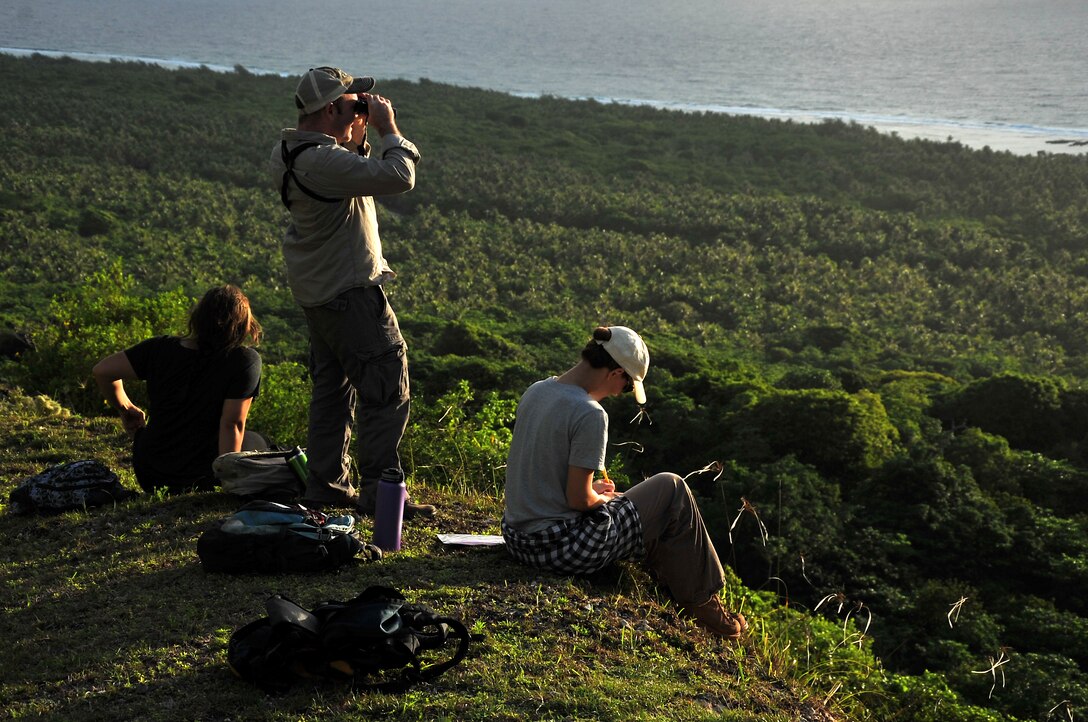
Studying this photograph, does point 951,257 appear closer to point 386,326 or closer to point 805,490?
point 805,490

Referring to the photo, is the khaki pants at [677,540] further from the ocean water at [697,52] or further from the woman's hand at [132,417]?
the ocean water at [697,52]

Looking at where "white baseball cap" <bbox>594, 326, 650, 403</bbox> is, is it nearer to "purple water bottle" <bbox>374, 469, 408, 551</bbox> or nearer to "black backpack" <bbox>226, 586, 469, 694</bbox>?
"purple water bottle" <bbox>374, 469, 408, 551</bbox>

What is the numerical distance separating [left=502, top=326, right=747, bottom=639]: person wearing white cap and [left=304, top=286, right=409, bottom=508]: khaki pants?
0.81 m

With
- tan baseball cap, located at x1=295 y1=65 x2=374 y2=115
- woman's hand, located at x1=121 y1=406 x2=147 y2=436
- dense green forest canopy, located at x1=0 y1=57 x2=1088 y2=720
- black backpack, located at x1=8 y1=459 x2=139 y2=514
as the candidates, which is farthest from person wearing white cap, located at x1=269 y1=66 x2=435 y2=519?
dense green forest canopy, located at x1=0 y1=57 x2=1088 y2=720

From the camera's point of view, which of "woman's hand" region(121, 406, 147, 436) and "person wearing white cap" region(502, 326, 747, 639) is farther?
"woman's hand" region(121, 406, 147, 436)

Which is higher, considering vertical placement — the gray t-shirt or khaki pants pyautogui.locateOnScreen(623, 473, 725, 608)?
the gray t-shirt

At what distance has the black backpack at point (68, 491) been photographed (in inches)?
257

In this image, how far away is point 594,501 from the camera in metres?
5.29

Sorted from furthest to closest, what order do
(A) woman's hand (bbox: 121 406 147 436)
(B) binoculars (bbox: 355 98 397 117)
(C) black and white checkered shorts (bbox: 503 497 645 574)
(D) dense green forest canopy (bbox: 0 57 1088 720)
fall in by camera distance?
(D) dense green forest canopy (bbox: 0 57 1088 720) → (A) woman's hand (bbox: 121 406 147 436) → (B) binoculars (bbox: 355 98 397 117) → (C) black and white checkered shorts (bbox: 503 497 645 574)

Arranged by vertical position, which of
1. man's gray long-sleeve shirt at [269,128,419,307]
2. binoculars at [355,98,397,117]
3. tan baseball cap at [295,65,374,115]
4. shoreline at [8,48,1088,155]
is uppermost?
shoreline at [8,48,1088,155]

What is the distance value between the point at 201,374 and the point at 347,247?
1.33m

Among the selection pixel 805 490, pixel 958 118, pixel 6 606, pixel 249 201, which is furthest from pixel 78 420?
pixel 958 118

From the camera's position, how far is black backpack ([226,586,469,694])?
4.25 m

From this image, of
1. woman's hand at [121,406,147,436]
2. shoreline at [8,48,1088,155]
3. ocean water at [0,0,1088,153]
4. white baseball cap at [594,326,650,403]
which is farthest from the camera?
ocean water at [0,0,1088,153]
